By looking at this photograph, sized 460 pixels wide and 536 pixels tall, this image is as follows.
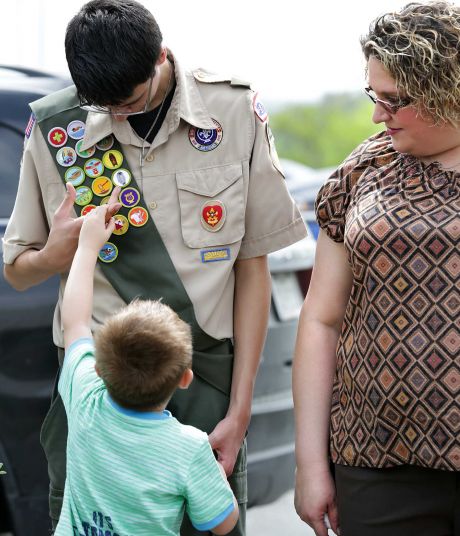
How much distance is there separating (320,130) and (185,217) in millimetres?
40452

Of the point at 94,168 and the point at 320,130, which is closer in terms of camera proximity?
the point at 94,168

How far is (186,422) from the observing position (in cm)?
280

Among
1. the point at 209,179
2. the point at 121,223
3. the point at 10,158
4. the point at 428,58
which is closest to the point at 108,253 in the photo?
the point at 121,223

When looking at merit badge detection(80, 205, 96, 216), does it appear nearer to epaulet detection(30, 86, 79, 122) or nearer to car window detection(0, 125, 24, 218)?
epaulet detection(30, 86, 79, 122)

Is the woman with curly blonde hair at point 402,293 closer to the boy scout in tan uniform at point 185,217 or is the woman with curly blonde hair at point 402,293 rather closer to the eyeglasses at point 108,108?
the boy scout in tan uniform at point 185,217

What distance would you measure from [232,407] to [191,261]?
418 millimetres

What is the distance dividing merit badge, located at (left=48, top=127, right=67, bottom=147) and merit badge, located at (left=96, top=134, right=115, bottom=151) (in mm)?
92

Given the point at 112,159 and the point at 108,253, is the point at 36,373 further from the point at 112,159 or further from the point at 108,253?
the point at 112,159

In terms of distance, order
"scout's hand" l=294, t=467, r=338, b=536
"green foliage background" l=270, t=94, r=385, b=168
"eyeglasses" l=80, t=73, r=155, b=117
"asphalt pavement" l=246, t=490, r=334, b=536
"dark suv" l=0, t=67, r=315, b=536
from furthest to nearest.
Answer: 1. "green foliage background" l=270, t=94, r=385, b=168
2. "asphalt pavement" l=246, t=490, r=334, b=536
3. "dark suv" l=0, t=67, r=315, b=536
4. "eyeglasses" l=80, t=73, r=155, b=117
5. "scout's hand" l=294, t=467, r=338, b=536

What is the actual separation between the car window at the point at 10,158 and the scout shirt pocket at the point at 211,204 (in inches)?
48.8

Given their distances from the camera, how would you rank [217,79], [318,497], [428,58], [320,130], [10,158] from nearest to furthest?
[428,58] < [318,497] < [217,79] < [10,158] < [320,130]

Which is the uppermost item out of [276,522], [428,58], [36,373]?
[428,58]

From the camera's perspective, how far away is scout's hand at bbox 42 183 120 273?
2.66 metres

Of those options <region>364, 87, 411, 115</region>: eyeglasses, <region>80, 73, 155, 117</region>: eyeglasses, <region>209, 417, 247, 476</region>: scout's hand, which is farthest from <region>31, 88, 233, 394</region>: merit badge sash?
<region>364, 87, 411, 115</region>: eyeglasses
